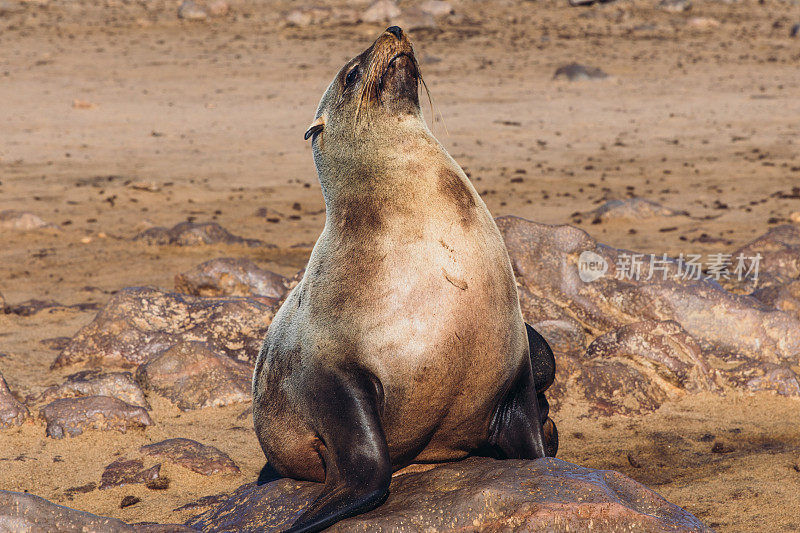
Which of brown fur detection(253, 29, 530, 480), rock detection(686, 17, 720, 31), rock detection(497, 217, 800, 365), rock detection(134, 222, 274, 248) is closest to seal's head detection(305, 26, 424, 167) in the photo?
brown fur detection(253, 29, 530, 480)

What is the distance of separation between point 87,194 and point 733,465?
947 cm

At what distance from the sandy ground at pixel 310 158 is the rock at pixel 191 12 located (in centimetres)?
26

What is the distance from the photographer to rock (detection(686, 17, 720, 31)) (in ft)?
82.9

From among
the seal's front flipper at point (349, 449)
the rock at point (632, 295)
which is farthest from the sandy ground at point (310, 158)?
the seal's front flipper at point (349, 449)

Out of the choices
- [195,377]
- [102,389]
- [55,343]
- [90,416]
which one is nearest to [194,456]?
[90,416]

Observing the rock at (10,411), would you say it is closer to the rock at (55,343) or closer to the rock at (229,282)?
the rock at (55,343)

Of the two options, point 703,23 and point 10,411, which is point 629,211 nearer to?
point 10,411

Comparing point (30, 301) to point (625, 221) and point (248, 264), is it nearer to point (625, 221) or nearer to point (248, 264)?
point (248, 264)

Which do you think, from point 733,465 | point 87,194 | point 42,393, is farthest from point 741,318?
point 87,194

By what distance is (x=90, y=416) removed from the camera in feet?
16.9

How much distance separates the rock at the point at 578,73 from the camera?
1958cm

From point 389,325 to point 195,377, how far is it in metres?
2.68

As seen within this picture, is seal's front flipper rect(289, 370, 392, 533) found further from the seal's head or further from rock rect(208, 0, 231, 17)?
rock rect(208, 0, 231, 17)

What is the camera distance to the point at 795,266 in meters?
7.99
